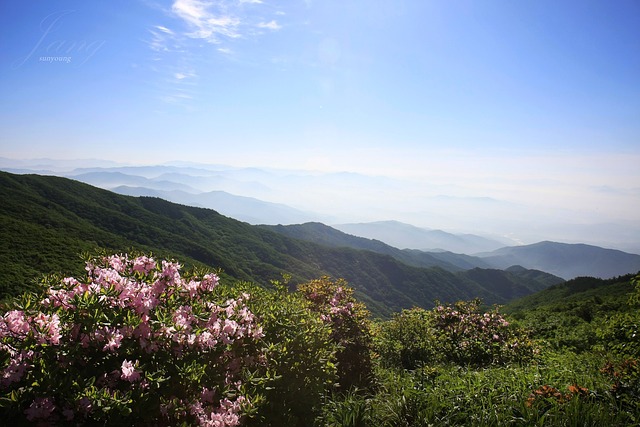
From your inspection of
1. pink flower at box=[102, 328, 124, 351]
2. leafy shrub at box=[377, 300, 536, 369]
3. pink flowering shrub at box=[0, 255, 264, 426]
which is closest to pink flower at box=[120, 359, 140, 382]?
pink flowering shrub at box=[0, 255, 264, 426]

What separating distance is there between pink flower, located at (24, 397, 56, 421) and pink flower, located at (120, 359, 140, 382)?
0.56m

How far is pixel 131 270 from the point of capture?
4.60m

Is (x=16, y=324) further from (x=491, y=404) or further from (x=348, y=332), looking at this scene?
(x=491, y=404)

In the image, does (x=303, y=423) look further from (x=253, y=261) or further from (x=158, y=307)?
(x=253, y=261)

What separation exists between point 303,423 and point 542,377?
437 cm

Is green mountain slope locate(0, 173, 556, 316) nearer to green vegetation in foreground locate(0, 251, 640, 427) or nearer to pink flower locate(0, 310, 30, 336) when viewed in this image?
green vegetation in foreground locate(0, 251, 640, 427)

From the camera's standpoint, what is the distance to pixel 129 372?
126 inches

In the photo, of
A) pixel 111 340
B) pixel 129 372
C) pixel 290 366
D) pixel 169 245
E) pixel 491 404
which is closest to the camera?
pixel 129 372

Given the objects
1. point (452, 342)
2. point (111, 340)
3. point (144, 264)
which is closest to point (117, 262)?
point (144, 264)

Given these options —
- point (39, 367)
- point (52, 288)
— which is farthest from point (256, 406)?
point (52, 288)

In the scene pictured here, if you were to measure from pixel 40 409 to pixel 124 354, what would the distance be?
0.77 m

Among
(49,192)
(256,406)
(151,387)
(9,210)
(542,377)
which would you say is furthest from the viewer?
(49,192)

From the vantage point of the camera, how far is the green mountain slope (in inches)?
1651

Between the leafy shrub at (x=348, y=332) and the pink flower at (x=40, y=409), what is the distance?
4628 mm
